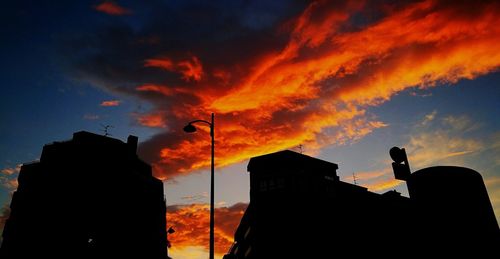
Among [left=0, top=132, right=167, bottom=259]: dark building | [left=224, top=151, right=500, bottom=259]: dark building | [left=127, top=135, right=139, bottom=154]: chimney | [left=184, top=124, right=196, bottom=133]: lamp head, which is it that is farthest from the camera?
[left=127, top=135, right=139, bottom=154]: chimney

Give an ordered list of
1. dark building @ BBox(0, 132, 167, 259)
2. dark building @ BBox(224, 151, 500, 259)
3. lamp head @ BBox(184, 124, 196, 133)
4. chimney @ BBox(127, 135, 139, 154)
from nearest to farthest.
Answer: lamp head @ BBox(184, 124, 196, 133) < dark building @ BBox(224, 151, 500, 259) < dark building @ BBox(0, 132, 167, 259) < chimney @ BBox(127, 135, 139, 154)

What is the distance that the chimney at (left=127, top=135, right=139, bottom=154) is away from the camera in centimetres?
3938

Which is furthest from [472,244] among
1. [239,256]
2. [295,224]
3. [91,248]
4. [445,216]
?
[239,256]

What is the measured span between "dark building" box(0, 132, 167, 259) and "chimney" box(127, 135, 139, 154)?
4.28 ft

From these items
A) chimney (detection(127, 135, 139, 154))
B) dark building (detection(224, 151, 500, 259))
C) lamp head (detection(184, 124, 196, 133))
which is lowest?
dark building (detection(224, 151, 500, 259))

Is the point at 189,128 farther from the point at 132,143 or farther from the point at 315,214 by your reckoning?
the point at 132,143

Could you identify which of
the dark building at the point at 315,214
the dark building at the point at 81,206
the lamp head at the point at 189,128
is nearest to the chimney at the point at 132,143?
the dark building at the point at 81,206

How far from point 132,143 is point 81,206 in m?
9.98

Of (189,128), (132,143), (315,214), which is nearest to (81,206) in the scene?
(132,143)

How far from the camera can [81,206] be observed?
107ft

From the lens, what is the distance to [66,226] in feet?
104

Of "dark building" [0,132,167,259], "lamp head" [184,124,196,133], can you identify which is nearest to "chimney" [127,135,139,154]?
"dark building" [0,132,167,259]

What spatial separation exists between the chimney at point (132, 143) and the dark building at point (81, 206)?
1305 mm

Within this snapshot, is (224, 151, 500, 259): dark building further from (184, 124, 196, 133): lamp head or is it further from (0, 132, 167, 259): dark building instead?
(0, 132, 167, 259): dark building
